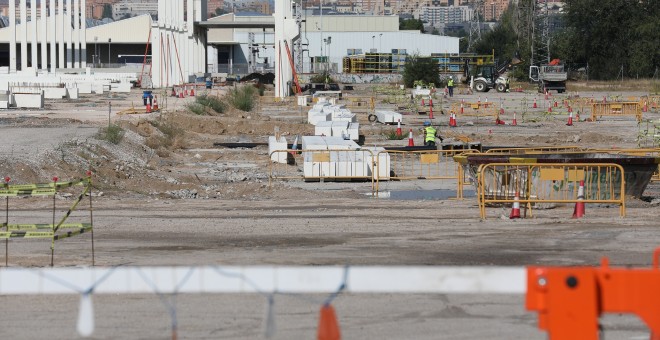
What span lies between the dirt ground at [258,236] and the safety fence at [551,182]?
37 cm

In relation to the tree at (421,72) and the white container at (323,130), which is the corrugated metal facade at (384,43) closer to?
the tree at (421,72)

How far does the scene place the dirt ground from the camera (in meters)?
9.45

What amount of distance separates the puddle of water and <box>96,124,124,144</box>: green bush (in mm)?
10271

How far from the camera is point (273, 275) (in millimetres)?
5074

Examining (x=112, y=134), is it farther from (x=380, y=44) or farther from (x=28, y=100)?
(x=380, y=44)

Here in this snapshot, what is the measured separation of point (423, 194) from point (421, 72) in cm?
7360

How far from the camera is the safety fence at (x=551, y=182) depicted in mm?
18859

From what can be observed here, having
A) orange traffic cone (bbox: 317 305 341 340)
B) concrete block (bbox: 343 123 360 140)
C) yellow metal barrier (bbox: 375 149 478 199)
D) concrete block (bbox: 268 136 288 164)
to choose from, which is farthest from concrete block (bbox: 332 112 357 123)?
orange traffic cone (bbox: 317 305 341 340)

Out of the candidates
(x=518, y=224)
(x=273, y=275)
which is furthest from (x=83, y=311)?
(x=518, y=224)

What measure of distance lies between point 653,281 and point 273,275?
171 cm

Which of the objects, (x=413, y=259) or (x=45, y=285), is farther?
(x=413, y=259)

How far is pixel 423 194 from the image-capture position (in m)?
23.5

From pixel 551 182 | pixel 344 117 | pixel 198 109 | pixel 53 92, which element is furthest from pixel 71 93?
pixel 551 182

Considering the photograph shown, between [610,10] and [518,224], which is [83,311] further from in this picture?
[610,10]
